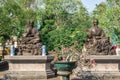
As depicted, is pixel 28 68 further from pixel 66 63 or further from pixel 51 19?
pixel 51 19

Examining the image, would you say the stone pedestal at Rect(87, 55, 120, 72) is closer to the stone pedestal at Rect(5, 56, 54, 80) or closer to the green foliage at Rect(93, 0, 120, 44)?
the stone pedestal at Rect(5, 56, 54, 80)

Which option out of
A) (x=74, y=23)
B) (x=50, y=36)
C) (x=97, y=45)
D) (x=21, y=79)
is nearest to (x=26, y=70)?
(x=21, y=79)

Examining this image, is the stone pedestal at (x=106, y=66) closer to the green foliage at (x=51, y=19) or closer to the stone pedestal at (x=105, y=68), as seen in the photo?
the stone pedestal at (x=105, y=68)

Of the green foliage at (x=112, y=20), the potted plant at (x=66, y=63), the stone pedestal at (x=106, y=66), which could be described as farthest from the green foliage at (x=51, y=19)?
the potted plant at (x=66, y=63)

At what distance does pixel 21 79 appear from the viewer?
16.1m

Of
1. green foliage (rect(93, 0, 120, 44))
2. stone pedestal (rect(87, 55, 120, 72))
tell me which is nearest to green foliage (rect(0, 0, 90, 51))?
green foliage (rect(93, 0, 120, 44))

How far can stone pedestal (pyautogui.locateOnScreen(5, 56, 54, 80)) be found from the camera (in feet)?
53.0

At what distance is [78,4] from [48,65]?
2609cm

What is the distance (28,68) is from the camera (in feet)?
53.8

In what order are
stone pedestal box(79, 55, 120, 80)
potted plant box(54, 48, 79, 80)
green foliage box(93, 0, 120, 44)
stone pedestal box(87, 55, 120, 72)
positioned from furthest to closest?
1. green foliage box(93, 0, 120, 44)
2. stone pedestal box(87, 55, 120, 72)
3. stone pedestal box(79, 55, 120, 80)
4. potted plant box(54, 48, 79, 80)

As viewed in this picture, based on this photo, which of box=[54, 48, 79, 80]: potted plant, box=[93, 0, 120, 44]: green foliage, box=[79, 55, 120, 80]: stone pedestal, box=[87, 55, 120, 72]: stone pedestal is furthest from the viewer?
box=[93, 0, 120, 44]: green foliage

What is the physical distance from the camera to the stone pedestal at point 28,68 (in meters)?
16.1

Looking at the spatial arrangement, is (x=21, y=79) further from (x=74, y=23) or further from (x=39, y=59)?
(x=74, y=23)

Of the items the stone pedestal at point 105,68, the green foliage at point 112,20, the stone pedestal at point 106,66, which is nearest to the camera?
the stone pedestal at point 105,68
